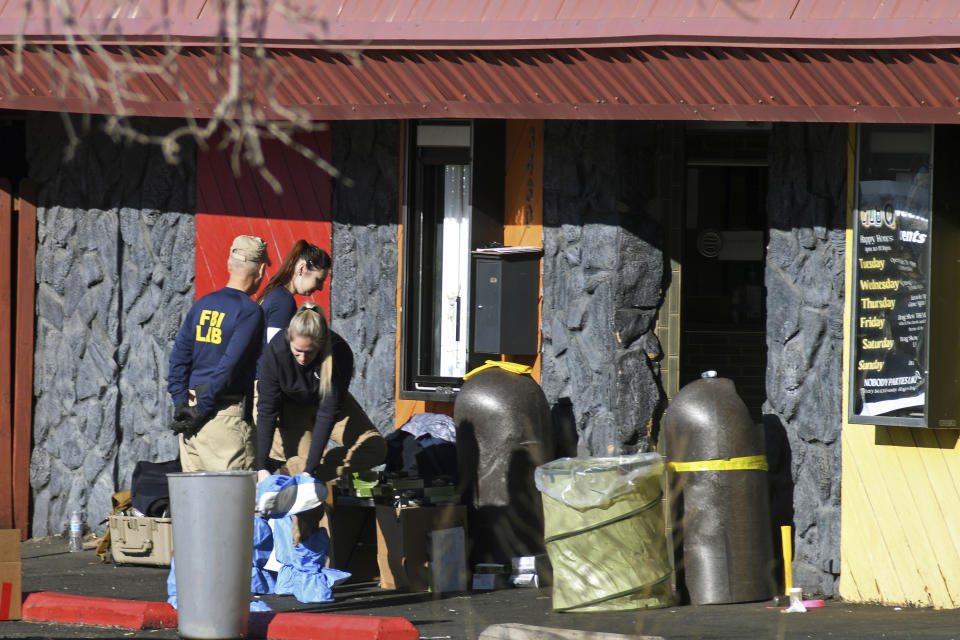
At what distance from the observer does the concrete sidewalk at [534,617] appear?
7.96 meters

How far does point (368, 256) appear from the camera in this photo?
10.9 metres

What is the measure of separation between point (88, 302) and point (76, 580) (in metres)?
2.62

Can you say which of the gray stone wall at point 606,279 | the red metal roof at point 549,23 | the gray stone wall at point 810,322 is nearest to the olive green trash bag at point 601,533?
the gray stone wall at point 810,322

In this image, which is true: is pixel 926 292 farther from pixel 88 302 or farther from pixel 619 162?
pixel 88 302

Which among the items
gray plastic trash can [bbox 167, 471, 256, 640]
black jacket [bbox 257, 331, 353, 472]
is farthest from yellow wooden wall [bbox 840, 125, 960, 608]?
gray plastic trash can [bbox 167, 471, 256, 640]

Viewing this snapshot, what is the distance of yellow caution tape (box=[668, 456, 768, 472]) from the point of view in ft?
29.5

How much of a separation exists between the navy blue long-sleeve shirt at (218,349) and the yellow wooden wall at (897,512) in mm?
3377

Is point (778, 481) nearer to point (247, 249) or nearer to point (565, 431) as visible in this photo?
point (565, 431)

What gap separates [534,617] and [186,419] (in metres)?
2.18

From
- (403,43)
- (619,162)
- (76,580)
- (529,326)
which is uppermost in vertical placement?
(403,43)

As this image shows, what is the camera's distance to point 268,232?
1129 cm

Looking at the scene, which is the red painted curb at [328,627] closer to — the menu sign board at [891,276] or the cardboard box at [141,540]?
the cardboard box at [141,540]

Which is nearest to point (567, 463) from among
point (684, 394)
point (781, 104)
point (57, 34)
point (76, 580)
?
point (684, 394)

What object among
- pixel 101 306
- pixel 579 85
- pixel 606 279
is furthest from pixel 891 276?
pixel 101 306
